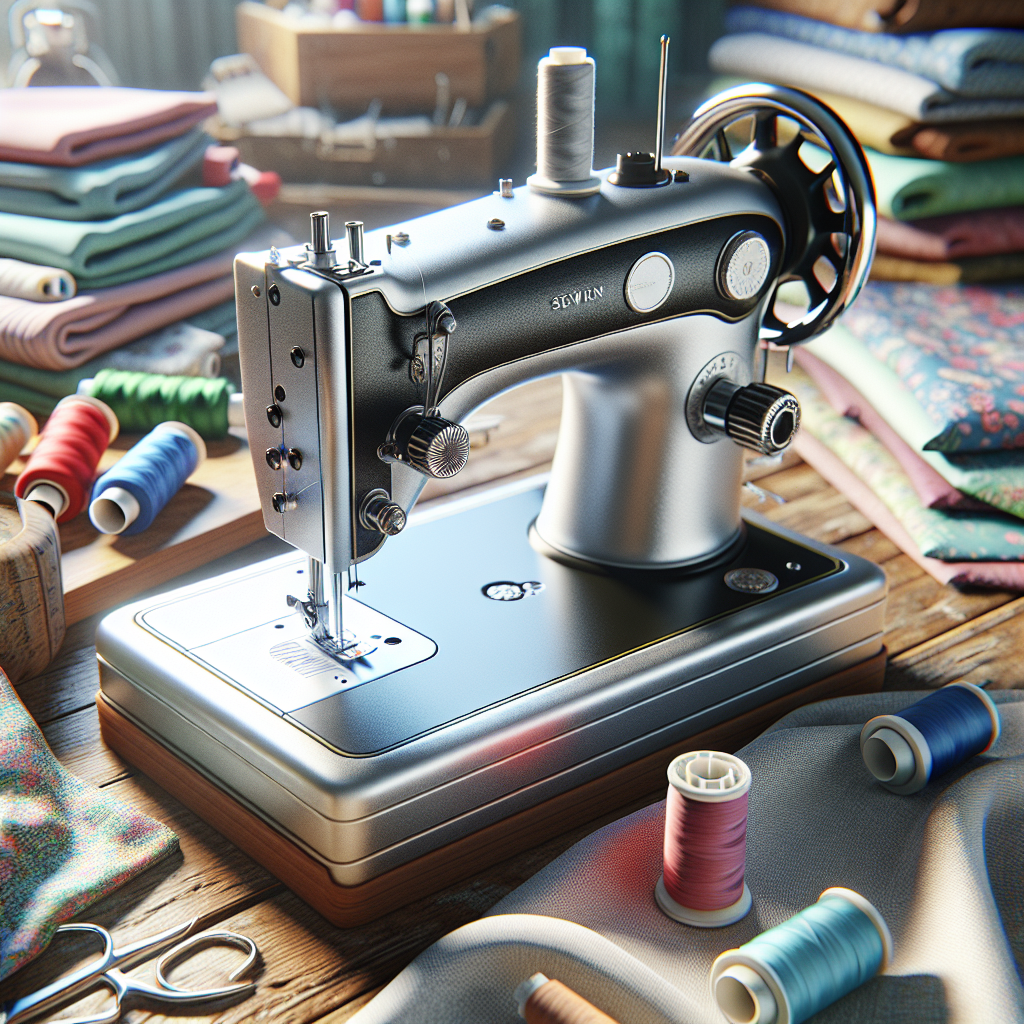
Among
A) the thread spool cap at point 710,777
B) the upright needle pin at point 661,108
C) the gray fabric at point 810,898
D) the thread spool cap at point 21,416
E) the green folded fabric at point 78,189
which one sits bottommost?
the gray fabric at point 810,898

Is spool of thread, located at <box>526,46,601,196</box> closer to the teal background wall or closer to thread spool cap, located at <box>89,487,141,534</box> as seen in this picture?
thread spool cap, located at <box>89,487,141,534</box>

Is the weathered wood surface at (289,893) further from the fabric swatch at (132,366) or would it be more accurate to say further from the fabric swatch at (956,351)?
the fabric swatch at (132,366)

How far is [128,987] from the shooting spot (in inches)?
32.8

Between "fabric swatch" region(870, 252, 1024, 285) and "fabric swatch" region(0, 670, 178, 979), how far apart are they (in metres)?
1.35

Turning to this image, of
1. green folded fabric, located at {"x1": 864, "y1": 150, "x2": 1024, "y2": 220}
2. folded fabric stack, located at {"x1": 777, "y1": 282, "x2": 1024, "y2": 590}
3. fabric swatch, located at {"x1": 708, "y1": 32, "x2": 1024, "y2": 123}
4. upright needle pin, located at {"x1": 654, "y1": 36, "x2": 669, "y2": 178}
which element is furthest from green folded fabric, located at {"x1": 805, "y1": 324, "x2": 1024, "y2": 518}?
upright needle pin, located at {"x1": 654, "y1": 36, "x2": 669, "y2": 178}

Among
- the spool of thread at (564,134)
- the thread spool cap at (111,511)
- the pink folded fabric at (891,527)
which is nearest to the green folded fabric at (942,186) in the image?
the pink folded fabric at (891,527)

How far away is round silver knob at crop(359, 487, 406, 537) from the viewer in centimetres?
95

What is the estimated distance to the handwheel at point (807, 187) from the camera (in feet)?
3.67

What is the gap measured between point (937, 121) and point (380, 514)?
119 centimetres

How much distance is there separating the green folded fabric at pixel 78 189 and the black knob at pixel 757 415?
1.05 m

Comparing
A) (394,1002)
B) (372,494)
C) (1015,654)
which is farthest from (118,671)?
(1015,654)

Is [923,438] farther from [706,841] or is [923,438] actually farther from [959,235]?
[706,841]

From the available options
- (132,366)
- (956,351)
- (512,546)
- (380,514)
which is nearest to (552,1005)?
(380,514)

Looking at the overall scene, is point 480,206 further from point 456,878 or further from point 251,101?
point 251,101
